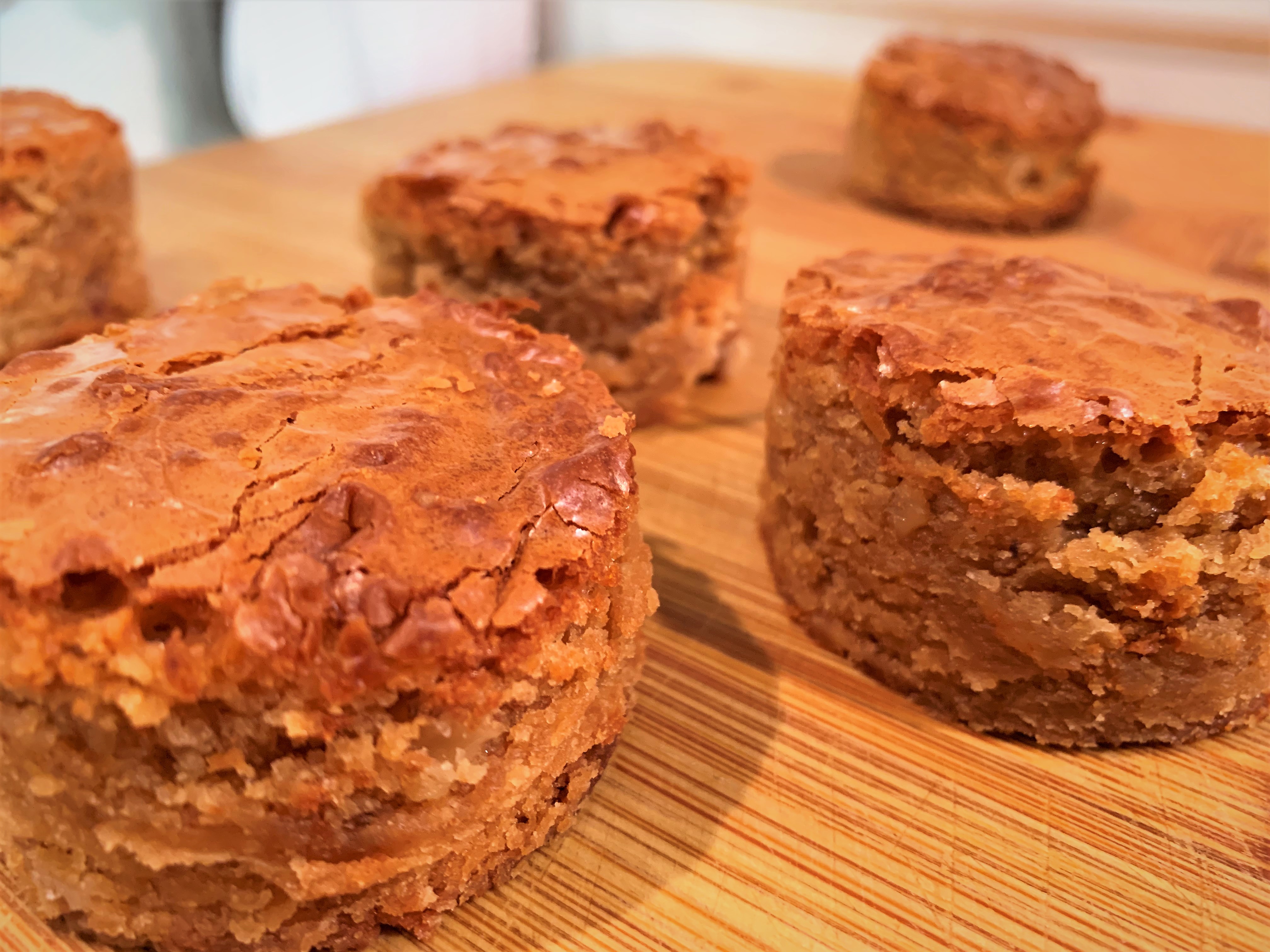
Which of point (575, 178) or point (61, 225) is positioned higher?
point (575, 178)

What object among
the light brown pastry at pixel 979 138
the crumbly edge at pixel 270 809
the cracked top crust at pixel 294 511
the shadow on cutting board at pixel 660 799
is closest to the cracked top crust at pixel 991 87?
the light brown pastry at pixel 979 138

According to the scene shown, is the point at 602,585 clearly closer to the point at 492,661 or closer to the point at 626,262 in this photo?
the point at 492,661

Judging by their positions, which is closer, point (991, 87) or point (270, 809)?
point (270, 809)

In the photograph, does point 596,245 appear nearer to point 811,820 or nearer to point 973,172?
point 811,820

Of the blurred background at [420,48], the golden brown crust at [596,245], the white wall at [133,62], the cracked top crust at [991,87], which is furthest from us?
Result: the blurred background at [420,48]

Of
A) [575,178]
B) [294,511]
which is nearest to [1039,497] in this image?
→ [294,511]

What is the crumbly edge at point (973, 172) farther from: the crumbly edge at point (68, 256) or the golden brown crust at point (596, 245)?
the crumbly edge at point (68, 256)

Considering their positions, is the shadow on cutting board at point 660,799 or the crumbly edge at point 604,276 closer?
the shadow on cutting board at point 660,799

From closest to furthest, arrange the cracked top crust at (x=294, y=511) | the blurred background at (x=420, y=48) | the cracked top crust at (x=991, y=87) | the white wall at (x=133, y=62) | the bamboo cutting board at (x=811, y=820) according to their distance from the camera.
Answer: the cracked top crust at (x=294, y=511)
the bamboo cutting board at (x=811, y=820)
the cracked top crust at (x=991, y=87)
the white wall at (x=133, y=62)
the blurred background at (x=420, y=48)
